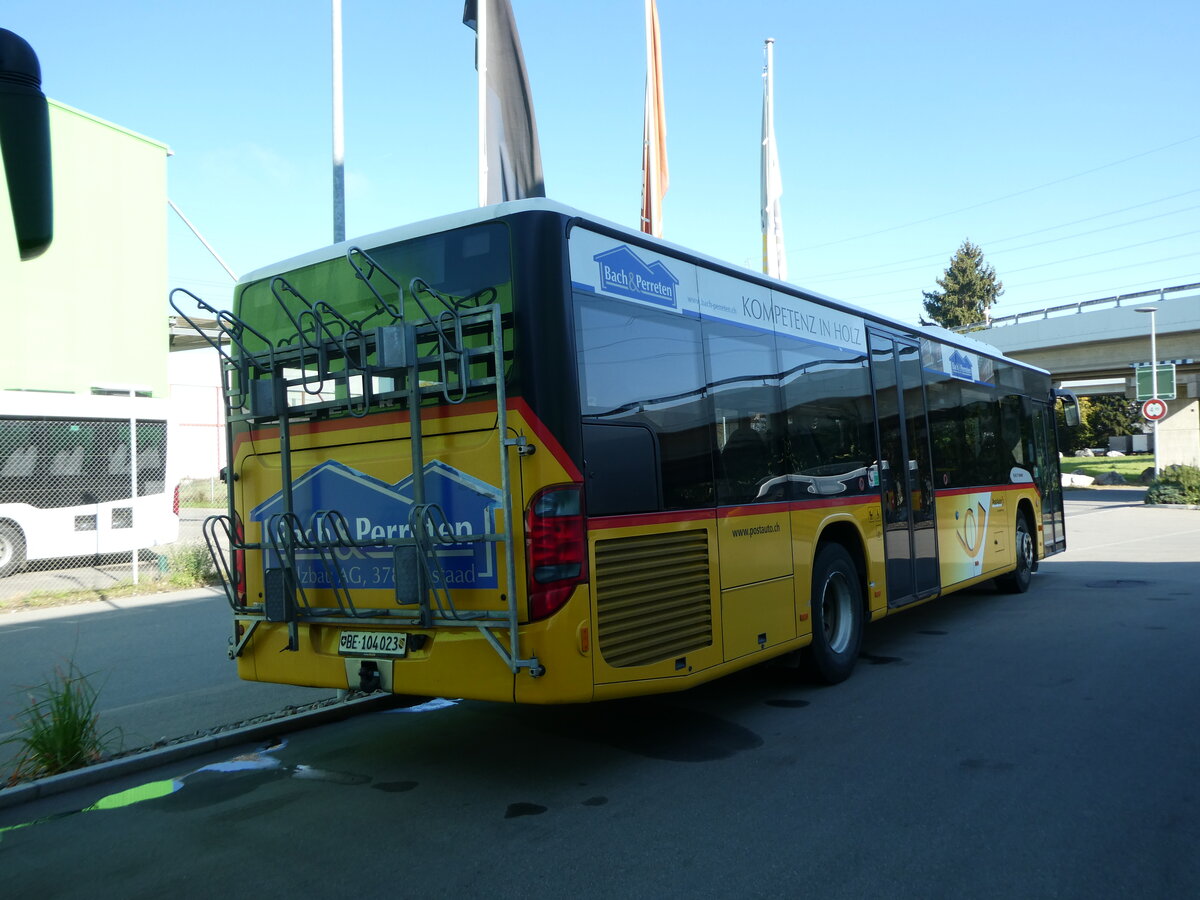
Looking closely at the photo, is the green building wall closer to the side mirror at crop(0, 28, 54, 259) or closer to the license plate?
the side mirror at crop(0, 28, 54, 259)

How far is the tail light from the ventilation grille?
0.23 m

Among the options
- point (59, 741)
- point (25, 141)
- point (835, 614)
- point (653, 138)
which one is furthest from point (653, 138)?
point (25, 141)

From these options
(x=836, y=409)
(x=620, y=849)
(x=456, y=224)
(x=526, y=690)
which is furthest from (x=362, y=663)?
(x=836, y=409)

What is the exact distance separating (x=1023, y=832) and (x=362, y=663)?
348cm

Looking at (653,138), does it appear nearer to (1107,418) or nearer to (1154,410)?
(1154,410)

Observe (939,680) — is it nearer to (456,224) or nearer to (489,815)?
(489,815)

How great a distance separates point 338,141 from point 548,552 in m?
8.49

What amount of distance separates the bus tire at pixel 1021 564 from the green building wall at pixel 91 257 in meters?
11.2

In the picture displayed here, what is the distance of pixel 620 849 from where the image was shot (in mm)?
4340

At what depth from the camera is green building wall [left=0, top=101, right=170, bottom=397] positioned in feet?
5.66

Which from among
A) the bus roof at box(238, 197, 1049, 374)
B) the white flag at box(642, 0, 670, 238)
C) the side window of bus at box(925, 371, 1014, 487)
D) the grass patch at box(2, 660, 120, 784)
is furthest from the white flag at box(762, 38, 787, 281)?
the grass patch at box(2, 660, 120, 784)

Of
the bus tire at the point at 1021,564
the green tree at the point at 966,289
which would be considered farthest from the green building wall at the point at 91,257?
the green tree at the point at 966,289

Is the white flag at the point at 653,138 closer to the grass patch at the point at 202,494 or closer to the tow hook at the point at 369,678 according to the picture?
the tow hook at the point at 369,678

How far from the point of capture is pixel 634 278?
18.8 ft
